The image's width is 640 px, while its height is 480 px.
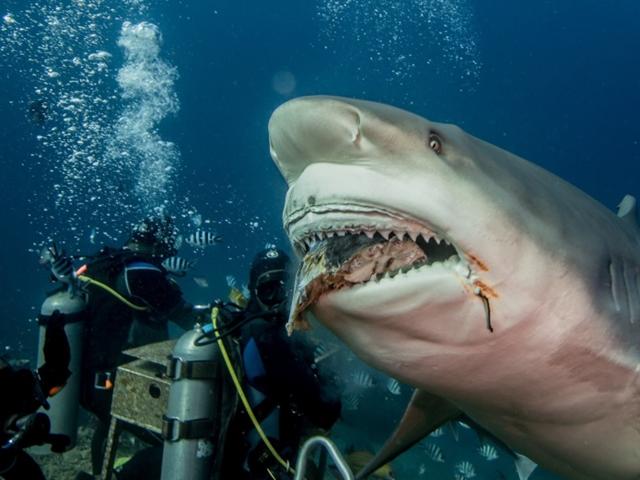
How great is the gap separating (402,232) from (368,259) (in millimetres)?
152

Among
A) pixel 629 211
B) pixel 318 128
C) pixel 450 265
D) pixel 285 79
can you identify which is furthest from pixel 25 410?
pixel 285 79

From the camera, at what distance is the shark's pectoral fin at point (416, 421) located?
3285 mm

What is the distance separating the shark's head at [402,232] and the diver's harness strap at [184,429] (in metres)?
2.22

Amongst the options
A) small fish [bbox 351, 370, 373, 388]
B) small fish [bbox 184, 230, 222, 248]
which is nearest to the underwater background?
small fish [bbox 184, 230, 222, 248]

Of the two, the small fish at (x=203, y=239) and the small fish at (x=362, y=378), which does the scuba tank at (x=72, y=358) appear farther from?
the small fish at (x=203, y=239)

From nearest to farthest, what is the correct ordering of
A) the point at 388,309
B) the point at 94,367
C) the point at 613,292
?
the point at 388,309 < the point at 613,292 < the point at 94,367

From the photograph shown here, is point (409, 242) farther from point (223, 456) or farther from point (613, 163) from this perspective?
point (613, 163)

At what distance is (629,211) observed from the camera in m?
3.57

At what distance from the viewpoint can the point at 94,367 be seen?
6102 mm

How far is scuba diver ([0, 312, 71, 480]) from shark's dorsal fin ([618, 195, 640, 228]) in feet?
12.2

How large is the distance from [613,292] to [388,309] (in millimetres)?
1085

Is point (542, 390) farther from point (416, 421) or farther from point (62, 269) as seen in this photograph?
point (62, 269)

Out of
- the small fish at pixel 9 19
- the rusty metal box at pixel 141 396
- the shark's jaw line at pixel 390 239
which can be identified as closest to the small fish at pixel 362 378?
the rusty metal box at pixel 141 396

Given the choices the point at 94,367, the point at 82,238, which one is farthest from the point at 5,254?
the point at 94,367
